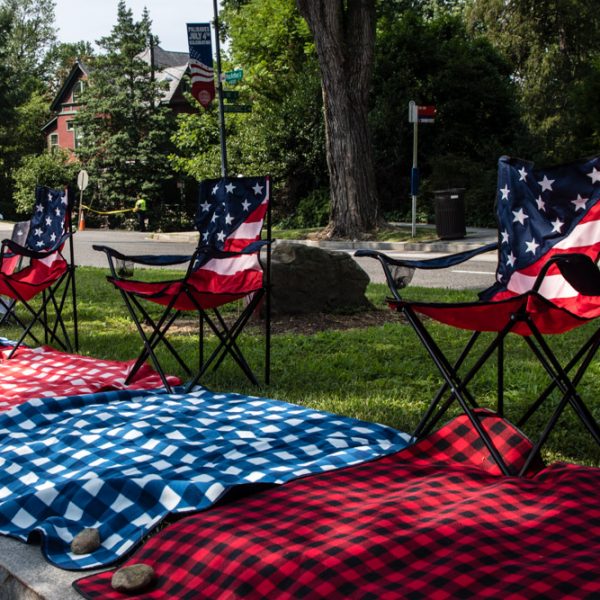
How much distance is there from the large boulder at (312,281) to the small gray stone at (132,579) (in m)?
5.13

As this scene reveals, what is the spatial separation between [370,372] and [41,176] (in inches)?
1464

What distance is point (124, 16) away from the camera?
37125mm

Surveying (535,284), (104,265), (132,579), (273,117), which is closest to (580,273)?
(535,284)

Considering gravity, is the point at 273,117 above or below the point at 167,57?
below

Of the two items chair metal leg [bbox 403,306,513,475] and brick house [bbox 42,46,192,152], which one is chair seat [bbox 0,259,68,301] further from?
brick house [bbox 42,46,192,152]

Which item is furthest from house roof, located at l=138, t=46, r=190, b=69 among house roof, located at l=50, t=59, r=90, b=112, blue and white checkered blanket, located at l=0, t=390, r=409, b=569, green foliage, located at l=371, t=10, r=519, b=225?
blue and white checkered blanket, located at l=0, t=390, r=409, b=569

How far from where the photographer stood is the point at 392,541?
8.18ft

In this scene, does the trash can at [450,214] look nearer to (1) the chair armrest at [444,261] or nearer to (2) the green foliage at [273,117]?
(2) the green foliage at [273,117]

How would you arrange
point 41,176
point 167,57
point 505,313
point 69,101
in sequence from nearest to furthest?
point 505,313
point 41,176
point 69,101
point 167,57

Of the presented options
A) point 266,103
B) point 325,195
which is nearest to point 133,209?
point 266,103

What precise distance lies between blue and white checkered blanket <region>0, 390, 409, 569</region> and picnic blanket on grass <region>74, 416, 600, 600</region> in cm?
19

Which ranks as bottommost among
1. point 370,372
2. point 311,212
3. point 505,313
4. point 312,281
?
point 370,372

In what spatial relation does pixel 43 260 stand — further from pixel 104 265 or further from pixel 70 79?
pixel 70 79

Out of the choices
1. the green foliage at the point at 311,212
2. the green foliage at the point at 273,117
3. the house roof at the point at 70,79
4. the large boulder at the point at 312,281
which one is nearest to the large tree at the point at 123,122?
the green foliage at the point at 273,117
